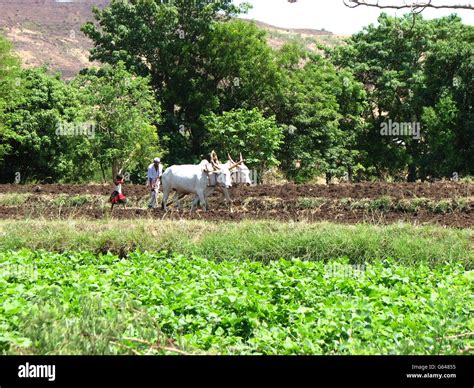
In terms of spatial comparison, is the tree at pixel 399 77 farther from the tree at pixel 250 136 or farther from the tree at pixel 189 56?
the tree at pixel 250 136

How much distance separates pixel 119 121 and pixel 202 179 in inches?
525

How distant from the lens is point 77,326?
5.22m

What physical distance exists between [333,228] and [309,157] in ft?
68.4

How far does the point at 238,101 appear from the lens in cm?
3631

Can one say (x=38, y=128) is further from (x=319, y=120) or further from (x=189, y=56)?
(x=319, y=120)

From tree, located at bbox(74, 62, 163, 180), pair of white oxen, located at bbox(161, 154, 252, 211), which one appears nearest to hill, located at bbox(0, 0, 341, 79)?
tree, located at bbox(74, 62, 163, 180)

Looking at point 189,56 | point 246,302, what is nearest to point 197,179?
point 246,302

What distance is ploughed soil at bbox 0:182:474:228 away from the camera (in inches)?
627

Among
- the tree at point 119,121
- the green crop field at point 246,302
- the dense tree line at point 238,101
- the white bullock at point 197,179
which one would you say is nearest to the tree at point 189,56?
the dense tree line at point 238,101

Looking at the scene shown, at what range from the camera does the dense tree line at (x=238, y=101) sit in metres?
31.1

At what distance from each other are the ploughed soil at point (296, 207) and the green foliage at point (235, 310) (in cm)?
641

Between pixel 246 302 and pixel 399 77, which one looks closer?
pixel 246 302
